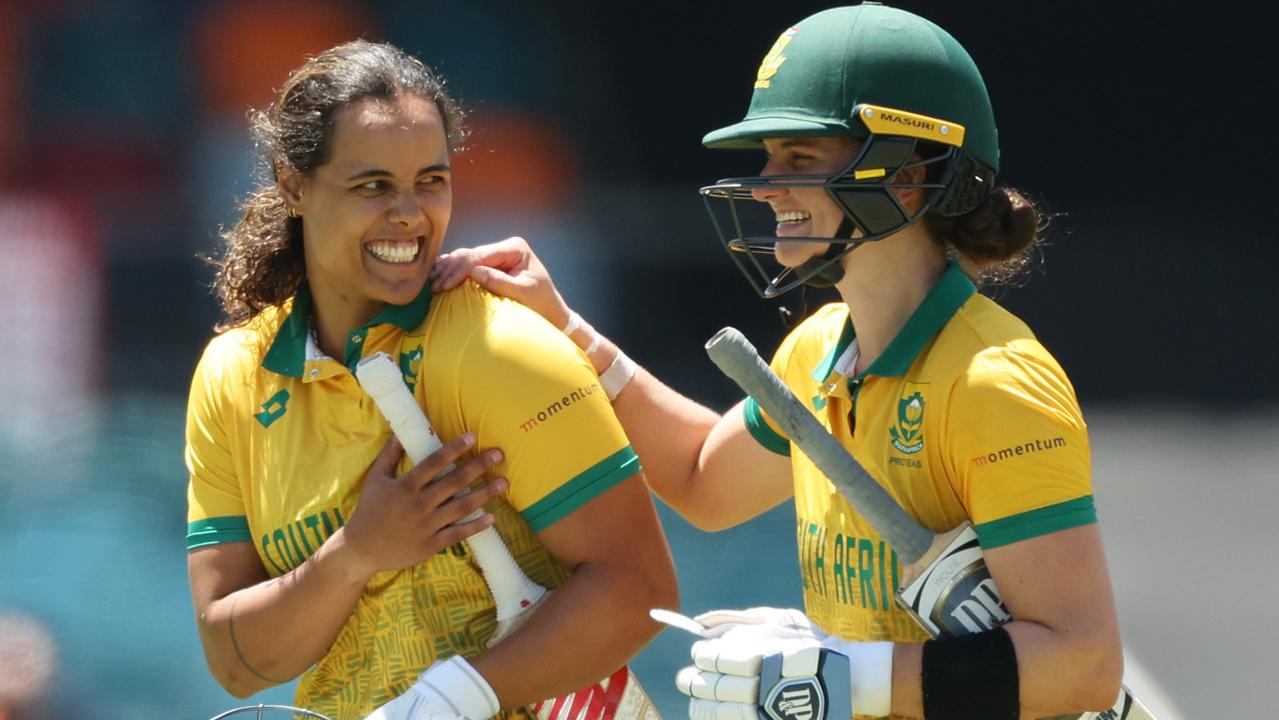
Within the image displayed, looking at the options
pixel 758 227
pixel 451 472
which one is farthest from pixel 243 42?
pixel 451 472

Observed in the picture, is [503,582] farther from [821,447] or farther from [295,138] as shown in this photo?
[295,138]

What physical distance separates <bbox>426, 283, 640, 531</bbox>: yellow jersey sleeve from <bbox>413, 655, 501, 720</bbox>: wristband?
0.22 meters

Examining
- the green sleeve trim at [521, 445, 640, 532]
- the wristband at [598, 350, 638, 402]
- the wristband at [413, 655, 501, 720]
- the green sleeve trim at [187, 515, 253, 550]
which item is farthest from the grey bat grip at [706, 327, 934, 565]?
the green sleeve trim at [187, 515, 253, 550]

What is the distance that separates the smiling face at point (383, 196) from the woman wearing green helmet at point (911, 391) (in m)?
0.06

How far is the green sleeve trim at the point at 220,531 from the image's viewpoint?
224cm

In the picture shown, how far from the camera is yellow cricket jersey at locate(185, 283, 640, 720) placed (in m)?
2.08

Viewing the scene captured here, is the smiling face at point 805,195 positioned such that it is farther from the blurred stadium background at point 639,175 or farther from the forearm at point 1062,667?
the blurred stadium background at point 639,175

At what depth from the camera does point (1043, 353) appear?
6.15 ft

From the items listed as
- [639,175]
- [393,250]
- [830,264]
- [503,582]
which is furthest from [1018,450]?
[639,175]

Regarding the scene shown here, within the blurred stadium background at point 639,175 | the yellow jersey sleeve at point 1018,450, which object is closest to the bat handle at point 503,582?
the yellow jersey sleeve at point 1018,450

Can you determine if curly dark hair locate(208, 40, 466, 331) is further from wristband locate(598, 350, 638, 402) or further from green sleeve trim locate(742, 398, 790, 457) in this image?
green sleeve trim locate(742, 398, 790, 457)

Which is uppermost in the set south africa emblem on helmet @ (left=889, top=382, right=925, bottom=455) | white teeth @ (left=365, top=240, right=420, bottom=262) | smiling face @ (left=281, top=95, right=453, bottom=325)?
smiling face @ (left=281, top=95, right=453, bottom=325)

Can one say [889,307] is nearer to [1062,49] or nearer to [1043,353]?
[1043,353]

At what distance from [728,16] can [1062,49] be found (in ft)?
3.97
